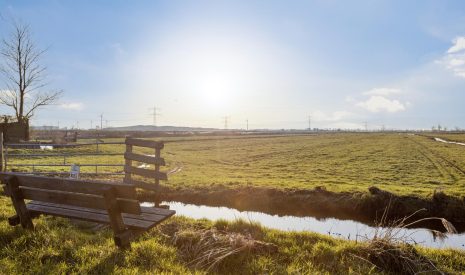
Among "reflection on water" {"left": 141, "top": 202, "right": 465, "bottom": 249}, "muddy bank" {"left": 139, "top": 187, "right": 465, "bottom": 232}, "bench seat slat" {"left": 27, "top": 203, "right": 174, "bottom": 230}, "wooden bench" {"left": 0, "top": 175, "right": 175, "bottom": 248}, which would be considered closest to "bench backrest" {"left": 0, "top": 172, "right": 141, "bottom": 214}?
"wooden bench" {"left": 0, "top": 175, "right": 175, "bottom": 248}

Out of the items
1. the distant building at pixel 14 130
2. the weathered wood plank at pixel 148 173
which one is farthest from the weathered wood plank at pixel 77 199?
the distant building at pixel 14 130

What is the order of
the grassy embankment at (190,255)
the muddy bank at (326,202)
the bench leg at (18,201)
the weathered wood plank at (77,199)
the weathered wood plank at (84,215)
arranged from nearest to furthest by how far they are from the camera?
1. the grassy embankment at (190,255)
2. the weathered wood plank at (77,199)
3. the weathered wood plank at (84,215)
4. the bench leg at (18,201)
5. the muddy bank at (326,202)

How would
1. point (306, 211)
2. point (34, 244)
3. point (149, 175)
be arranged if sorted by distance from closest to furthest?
point (34, 244) → point (149, 175) → point (306, 211)

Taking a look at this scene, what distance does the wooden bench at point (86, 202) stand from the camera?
201 inches

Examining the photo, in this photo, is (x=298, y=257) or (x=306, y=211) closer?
(x=298, y=257)

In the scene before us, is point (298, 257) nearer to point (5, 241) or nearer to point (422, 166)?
point (5, 241)

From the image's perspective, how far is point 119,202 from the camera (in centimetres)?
533

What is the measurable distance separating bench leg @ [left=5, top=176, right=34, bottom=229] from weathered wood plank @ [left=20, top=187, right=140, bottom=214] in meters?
0.11

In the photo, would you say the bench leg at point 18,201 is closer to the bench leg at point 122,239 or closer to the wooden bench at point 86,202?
the wooden bench at point 86,202

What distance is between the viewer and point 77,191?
17.2 ft

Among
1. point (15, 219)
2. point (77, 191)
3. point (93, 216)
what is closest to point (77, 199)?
point (77, 191)

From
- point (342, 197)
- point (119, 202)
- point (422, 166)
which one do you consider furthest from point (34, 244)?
point (422, 166)

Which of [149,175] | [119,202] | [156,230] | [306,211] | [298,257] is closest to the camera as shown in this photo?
[119,202]

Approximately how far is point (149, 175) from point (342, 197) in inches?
467
